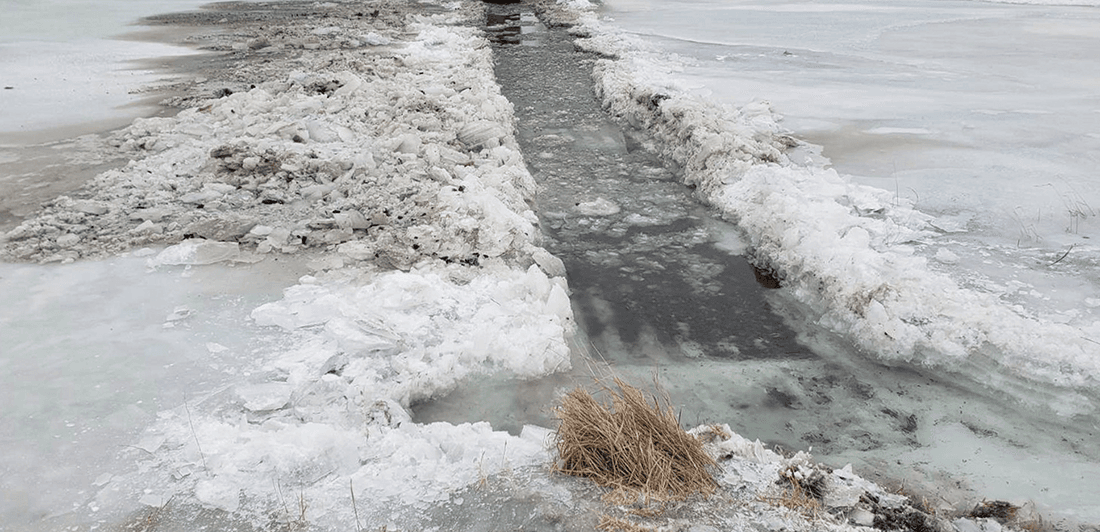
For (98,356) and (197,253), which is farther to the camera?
(197,253)

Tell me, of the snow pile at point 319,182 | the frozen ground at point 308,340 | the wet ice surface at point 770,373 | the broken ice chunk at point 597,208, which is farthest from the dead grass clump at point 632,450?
the broken ice chunk at point 597,208

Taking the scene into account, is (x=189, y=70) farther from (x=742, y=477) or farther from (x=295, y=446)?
(x=742, y=477)

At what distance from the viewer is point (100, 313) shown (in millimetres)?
4598

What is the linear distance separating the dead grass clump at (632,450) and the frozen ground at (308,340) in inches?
4.4

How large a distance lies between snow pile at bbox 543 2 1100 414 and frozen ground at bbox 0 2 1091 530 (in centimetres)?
76

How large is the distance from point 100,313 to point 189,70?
9.32 metres

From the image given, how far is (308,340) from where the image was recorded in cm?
434

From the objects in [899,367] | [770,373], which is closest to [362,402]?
[770,373]

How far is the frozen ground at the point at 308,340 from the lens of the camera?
9.95ft

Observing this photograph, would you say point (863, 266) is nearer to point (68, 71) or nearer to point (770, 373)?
point (770, 373)

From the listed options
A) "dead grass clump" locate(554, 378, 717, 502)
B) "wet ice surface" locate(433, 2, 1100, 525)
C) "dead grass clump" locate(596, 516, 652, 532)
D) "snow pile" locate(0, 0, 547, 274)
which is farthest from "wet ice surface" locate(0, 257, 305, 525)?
"dead grass clump" locate(596, 516, 652, 532)

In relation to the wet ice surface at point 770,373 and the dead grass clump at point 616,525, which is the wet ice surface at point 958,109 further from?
the dead grass clump at point 616,525

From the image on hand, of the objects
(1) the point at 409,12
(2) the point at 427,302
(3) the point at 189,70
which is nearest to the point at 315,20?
(1) the point at 409,12

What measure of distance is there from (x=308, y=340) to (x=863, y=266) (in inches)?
158
